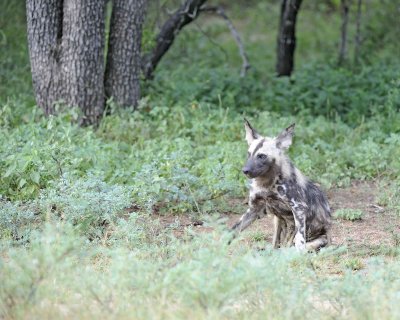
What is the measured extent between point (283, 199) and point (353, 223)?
1.21m

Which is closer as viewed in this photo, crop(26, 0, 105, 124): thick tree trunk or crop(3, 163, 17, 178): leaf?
crop(3, 163, 17, 178): leaf

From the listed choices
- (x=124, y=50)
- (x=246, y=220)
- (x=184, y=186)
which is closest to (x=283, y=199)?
(x=246, y=220)

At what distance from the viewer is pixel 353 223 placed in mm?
8047

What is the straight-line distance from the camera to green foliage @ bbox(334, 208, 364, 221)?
319 inches

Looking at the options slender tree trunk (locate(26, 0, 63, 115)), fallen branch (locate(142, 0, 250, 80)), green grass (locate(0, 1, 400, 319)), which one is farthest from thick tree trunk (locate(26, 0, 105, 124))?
fallen branch (locate(142, 0, 250, 80))

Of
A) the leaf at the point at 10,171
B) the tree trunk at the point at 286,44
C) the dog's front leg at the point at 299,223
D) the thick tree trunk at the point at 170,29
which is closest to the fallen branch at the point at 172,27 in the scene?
the thick tree trunk at the point at 170,29

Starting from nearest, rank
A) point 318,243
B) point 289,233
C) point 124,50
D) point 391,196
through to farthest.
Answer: point 318,243
point 289,233
point 391,196
point 124,50

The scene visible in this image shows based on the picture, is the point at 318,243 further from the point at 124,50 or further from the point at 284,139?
the point at 124,50

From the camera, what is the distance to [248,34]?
1819 cm

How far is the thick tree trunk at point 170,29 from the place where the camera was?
11.5 meters

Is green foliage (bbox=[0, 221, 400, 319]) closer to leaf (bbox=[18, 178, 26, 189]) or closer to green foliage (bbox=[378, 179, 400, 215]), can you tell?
leaf (bbox=[18, 178, 26, 189])

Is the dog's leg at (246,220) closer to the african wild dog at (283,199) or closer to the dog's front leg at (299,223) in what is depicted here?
the african wild dog at (283,199)

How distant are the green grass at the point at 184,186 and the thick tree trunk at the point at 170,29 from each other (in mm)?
212

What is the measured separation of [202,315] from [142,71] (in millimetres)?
6833
